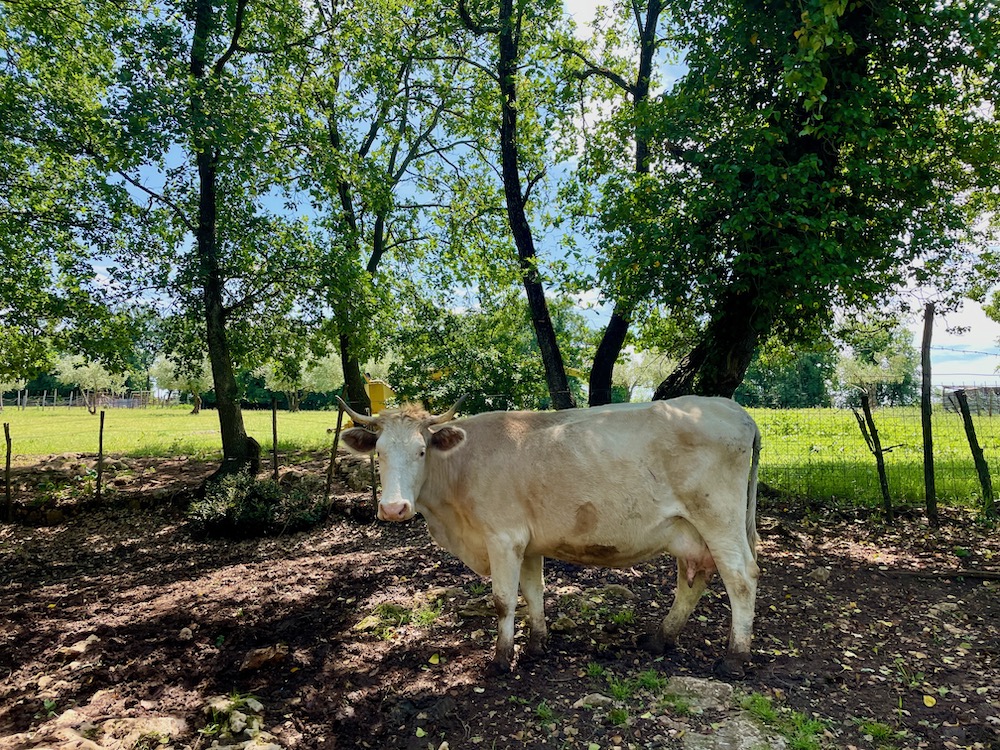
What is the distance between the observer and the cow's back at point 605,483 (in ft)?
17.4

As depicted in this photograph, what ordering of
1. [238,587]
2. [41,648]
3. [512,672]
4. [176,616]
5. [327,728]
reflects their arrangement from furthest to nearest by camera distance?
1. [238,587]
2. [176,616]
3. [41,648]
4. [512,672]
5. [327,728]

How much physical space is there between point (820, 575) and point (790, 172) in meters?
4.79

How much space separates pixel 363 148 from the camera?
1750cm

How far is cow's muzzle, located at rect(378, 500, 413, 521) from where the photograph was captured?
188 inches

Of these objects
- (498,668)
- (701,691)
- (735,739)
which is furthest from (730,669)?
(498,668)

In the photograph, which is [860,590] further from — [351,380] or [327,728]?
[351,380]

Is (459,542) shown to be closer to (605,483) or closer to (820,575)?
(605,483)

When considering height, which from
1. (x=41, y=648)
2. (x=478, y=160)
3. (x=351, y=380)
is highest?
(x=478, y=160)

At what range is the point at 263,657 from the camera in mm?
5430

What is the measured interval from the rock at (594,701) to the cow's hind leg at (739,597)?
4.00 feet

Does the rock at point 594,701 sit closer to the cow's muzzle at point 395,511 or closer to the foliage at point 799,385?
the cow's muzzle at point 395,511

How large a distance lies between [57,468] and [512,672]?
1330cm

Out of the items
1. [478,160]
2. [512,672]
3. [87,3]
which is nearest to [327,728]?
[512,672]

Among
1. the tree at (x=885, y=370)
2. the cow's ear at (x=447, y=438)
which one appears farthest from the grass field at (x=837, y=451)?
the tree at (x=885, y=370)
